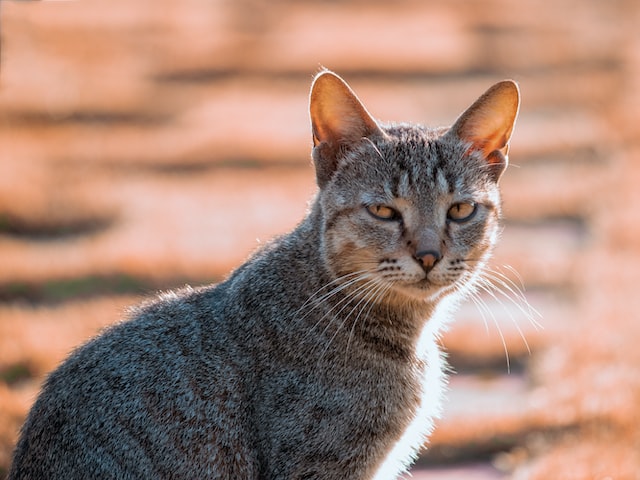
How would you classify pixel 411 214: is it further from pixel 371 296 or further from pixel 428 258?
pixel 371 296

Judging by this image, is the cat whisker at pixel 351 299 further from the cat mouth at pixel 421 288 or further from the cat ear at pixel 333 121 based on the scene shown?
the cat ear at pixel 333 121

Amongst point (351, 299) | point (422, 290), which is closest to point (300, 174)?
point (351, 299)

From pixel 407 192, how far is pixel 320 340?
69 centimetres

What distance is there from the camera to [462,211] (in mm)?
3930

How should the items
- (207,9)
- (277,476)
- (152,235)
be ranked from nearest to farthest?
(277,476) → (152,235) → (207,9)

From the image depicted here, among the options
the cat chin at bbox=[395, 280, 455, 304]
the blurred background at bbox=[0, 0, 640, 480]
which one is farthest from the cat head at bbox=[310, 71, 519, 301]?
the blurred background at bbox=[0, 0, 640, 480]

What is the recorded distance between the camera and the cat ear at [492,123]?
4.05 meters

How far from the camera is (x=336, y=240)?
3906 millimetres

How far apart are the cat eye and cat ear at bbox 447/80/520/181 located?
0.92 feet

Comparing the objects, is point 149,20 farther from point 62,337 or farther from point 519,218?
point 62,337

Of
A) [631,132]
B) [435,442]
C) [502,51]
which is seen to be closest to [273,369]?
[435,442]

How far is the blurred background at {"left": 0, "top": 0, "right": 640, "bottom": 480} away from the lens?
18.5 ft

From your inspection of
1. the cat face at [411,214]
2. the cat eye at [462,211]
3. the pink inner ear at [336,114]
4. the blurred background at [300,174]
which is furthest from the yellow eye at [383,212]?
the blurred background at [300,174]

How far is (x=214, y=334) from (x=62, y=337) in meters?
2.55
